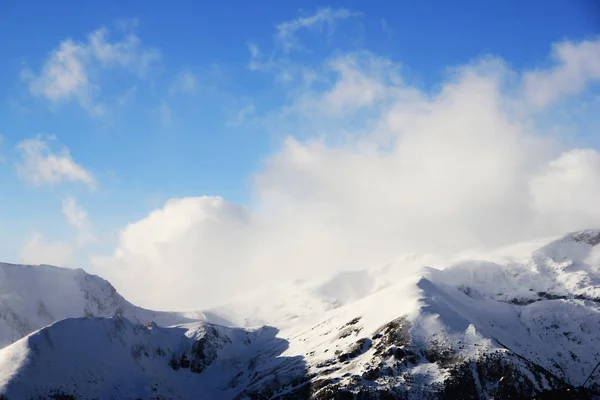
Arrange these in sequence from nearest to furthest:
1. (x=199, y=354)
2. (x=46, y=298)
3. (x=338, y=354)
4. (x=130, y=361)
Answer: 1. (x=338, y=354)
2. (x=130, y=361)
3. (x=199, y=354)
4. (x=46, y=298)

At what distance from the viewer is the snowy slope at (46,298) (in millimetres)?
143000

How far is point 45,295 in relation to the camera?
518ft

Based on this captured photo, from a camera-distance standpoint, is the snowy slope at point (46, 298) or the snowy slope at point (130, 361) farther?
the snowy slope at point (46, 298)

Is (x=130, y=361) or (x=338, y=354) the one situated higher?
(x=130, y=361)

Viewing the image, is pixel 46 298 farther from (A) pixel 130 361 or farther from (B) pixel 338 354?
(B) pixel 338 354

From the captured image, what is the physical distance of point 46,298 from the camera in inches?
6181

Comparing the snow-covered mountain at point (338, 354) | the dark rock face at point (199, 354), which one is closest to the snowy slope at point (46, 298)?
the snow-covered mountain at point (338, 354)

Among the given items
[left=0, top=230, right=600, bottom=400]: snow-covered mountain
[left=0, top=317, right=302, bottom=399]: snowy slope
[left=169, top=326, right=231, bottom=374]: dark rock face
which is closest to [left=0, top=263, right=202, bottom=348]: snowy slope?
[left=0, top=230, right=600, bottom=400]: snow-covered mountain

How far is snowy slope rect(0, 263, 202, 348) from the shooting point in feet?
469

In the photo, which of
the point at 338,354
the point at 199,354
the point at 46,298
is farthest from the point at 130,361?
the point at 46,298

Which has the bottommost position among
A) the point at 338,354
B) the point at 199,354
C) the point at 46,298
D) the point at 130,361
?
the point at 338,354

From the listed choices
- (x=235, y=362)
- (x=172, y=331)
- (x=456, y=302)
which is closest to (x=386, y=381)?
(x=456, y=302)

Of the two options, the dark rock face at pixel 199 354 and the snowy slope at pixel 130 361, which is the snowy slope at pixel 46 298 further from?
the dark rock face at pixel 199 354

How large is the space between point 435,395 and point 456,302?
44287 millimetres
